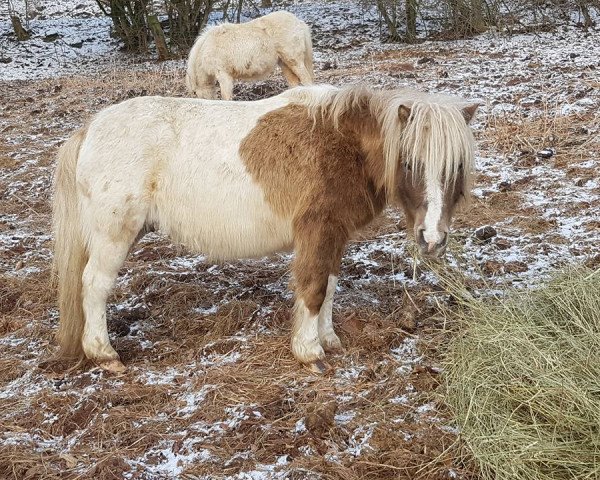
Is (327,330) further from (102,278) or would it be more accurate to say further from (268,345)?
(102,278)

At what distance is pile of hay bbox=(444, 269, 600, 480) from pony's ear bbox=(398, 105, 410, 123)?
116cm

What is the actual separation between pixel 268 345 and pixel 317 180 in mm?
1145

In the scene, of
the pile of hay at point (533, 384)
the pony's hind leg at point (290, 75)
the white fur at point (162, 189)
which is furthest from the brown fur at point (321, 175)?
the pony's hind leg at point (290, 75)

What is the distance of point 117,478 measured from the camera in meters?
2.82

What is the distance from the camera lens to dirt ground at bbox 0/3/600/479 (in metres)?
2.96

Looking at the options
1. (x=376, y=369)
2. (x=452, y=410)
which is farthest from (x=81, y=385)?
(x=452, y=410)

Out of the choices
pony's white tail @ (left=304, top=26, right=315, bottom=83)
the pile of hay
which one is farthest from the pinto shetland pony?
pony's white tail @ (left=304, top=26, right=315, bottom=83)

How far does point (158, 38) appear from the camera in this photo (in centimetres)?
1680

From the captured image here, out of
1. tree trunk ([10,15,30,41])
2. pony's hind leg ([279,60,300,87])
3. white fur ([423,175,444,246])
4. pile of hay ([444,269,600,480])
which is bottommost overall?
pile of hay ([444,269,600,480])

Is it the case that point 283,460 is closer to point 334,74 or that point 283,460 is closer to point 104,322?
point 104,322

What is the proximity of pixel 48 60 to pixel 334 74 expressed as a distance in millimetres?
10132

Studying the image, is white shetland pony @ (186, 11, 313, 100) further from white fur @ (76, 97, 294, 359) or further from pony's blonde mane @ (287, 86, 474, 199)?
pony's blonde mane @ (287, 86, 474, 199)

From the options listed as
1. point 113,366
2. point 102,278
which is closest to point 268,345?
point 113,366

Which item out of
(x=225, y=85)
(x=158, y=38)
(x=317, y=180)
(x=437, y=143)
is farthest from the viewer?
(x=158, y=38)
